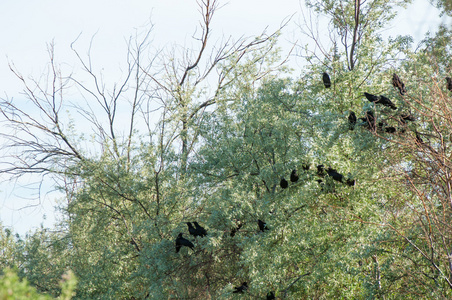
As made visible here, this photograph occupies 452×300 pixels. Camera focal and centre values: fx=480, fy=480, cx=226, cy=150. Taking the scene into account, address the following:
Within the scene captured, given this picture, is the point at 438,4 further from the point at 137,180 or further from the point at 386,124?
the point at 137,180

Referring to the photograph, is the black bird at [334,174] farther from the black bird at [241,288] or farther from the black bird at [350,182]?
the black bird at [241,288]

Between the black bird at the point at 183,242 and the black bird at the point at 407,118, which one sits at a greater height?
the black bird at the point at 183,242

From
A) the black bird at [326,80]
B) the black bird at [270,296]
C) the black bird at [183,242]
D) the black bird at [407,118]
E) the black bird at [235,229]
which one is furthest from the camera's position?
the black bird at [326,80]

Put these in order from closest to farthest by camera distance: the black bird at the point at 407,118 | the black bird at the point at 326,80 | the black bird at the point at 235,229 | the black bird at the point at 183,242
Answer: the black bird at the point at 407,118
the black bird at the point at 183,242
the black bird at the point at 235,229
the black bird at the point at 326,80

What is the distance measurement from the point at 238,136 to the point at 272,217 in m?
2.52

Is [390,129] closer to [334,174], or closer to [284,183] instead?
[334,174]

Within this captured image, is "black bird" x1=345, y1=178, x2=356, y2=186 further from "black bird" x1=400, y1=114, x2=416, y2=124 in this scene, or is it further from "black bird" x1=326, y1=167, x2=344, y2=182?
"black bird" x1=400, y1=114, x2=416, y2=124

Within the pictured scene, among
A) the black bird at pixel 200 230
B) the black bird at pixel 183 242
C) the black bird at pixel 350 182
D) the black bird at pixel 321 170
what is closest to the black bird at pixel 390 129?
the black bird at pixel 350 182

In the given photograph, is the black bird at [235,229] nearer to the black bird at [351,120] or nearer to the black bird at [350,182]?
the black bird at [350,182]

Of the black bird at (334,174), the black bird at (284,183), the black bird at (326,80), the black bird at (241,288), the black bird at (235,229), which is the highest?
the black bird at (326,80)

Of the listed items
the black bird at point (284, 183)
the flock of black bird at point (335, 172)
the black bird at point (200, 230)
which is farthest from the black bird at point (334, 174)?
the black bird at point (200, 230)

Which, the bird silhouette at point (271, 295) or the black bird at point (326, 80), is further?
the black bird at point (326, 80)

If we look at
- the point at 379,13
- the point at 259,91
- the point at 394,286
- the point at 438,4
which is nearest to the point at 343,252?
the point at 394,286

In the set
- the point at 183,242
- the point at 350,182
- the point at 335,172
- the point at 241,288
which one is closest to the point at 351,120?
the point at 350,182
